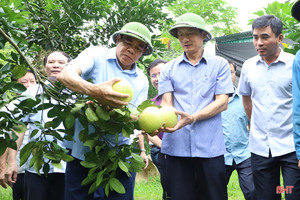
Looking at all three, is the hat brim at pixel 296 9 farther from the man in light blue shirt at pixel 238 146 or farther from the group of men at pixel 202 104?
the man in light blue shirt at pixel 238 146

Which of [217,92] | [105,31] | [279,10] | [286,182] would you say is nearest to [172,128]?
[217,92]

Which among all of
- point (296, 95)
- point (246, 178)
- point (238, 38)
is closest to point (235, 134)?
point (246, 178)

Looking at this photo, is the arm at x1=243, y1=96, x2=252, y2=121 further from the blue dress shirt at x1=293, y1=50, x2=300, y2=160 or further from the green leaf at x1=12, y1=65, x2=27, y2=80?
the green leaf at x1=12, y1=65, x2=27, y2=80

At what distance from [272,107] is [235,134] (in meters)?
0.95

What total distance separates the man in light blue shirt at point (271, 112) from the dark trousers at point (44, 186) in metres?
1.88

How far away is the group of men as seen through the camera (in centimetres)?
265

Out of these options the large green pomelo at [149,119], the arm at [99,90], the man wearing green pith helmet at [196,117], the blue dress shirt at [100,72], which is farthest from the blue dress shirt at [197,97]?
the arm at [99,90]

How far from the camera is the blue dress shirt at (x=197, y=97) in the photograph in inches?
116

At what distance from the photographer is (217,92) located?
3010 mm

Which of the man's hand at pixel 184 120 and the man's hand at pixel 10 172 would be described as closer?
the man's hand at pixel 184 120

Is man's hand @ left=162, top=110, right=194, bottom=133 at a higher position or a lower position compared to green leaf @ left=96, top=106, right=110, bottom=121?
higher

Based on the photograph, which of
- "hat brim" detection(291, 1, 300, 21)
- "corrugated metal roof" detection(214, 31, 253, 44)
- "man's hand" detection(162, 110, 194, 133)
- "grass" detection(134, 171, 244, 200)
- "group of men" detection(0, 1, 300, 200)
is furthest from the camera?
"corrugated metal roof" detection(214, 31, 253, 44)

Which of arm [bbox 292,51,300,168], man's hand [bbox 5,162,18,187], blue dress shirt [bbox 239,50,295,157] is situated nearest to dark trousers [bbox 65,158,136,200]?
man's hand [bbox 5,162,18,187]

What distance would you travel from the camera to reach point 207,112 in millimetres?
2875
